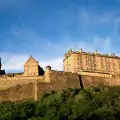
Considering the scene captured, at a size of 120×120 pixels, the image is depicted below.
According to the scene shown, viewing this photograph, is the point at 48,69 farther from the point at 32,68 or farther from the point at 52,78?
the point at 32,68

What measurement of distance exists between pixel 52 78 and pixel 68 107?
12043mm

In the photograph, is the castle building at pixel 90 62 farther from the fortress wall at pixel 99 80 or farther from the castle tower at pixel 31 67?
the castle tower at pixel 31 67

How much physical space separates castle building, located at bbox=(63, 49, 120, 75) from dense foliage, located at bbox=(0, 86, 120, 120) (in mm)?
17421

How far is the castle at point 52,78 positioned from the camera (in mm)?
65938

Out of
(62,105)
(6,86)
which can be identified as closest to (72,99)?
(62,105)

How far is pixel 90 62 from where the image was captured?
8494cm

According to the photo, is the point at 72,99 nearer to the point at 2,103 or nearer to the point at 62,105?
the point at 62,105

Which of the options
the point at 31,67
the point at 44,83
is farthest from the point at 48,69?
the point at 31,67

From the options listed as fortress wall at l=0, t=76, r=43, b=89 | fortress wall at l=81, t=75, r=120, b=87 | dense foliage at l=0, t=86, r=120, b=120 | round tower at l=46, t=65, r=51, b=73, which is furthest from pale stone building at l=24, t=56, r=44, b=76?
dense foliage at l=0, t=86, r=120, b=120

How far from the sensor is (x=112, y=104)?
6138cm

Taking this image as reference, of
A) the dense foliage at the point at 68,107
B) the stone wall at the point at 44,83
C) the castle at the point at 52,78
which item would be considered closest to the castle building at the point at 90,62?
the castle at the point at 52,78

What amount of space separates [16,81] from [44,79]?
5784 mm

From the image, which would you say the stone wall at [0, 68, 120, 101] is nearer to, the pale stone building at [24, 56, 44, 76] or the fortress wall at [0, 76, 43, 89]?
the fortress wall at [0, 76, 43, 89]

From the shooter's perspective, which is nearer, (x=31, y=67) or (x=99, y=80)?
(x=99, y=80)
